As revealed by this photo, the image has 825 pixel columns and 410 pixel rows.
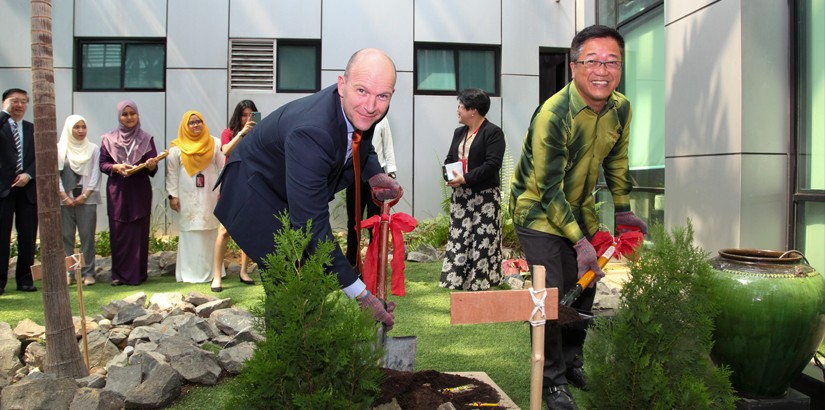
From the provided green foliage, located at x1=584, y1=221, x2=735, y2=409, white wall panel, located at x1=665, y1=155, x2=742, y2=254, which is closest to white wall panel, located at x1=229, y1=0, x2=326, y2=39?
white wall panel, located at x1=665, y1=155, x2=742, y2=254

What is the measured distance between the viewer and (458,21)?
37.8 feet

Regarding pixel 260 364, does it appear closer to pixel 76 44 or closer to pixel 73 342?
pixel 73 342

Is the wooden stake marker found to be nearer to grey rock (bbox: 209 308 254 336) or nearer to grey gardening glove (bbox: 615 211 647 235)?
grey gardening glove (bbox: 615 211 647 235)

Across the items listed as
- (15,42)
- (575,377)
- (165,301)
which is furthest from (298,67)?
(575,377)

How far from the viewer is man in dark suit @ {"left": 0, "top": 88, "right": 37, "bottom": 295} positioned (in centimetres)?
695

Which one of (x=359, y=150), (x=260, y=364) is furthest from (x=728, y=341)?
(x=260, y=364)

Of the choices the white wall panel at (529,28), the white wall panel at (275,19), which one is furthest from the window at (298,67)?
the white wall panel at (529,28)

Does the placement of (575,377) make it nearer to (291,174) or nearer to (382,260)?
(382,260)

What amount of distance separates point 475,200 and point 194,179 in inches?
132

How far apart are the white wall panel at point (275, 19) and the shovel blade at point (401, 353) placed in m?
8.43

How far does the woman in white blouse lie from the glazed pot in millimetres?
6960

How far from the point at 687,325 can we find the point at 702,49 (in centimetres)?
476

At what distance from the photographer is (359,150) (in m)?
3.17

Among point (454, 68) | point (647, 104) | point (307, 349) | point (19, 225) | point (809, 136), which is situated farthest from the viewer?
point (454, 68)
